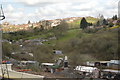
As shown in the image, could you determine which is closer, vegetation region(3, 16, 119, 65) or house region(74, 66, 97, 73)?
vegetation region(3, 16, 119, 65)

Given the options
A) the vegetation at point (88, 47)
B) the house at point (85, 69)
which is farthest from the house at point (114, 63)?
the house at point (85, 69)

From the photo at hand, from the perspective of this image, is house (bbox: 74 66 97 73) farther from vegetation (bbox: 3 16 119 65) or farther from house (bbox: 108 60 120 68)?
house (bbox: 108 60 120 68)

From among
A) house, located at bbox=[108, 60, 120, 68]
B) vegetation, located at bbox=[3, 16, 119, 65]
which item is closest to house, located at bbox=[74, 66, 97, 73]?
vegetation, located at bbox=[3, 16, 119, 65]

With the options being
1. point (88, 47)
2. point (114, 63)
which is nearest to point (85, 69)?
point (88, 47)

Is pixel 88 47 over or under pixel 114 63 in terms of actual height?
over

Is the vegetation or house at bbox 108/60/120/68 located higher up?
the vegetation

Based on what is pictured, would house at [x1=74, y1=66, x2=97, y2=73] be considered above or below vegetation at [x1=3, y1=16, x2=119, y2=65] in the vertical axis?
below

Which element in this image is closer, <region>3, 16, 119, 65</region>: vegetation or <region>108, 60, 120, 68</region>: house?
<region>3, 16, 119, 65</region>: vegetation

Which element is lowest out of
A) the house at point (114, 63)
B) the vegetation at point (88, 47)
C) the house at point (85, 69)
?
the house at point (85, 69)

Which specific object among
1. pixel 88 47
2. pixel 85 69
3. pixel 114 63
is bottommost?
pixel 85 69

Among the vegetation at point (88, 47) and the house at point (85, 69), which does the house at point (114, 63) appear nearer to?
the vegetation at point (88, 47)

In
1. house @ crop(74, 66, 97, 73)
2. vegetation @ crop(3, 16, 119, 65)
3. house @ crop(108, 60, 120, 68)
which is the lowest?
house @ crop(74, 66, 97, 73)

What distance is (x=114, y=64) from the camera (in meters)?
3.17

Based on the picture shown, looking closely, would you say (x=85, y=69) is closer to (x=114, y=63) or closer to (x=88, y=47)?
(x=88, y=47)
